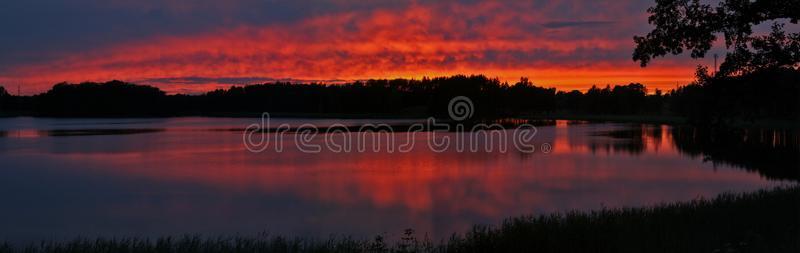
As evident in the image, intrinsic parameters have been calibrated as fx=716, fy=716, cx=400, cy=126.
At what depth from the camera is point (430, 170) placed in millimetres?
24438

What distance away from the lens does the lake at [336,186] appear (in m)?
14.0

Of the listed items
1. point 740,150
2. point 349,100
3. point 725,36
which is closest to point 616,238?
point 725,36

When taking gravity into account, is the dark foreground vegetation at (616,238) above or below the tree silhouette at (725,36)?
below

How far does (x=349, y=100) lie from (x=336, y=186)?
119m

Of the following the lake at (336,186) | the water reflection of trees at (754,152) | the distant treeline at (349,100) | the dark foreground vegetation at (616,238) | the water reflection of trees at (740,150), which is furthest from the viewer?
the distant treeline at (349,100)

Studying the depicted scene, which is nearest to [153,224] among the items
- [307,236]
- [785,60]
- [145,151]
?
[307,236]

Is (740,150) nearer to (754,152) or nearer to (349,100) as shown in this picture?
(754,152)

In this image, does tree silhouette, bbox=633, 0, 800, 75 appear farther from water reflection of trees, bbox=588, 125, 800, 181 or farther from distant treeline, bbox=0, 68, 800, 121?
distant treeline, bbox=0, 68, 800, 121

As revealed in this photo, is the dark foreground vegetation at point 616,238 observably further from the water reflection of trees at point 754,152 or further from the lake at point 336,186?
the lake at point 336,186

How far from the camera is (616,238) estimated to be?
9688mm

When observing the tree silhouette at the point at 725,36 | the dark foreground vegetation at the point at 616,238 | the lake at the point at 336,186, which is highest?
the tree silhouette at the point at 725,36

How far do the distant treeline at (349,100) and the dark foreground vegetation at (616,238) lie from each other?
85.2 m

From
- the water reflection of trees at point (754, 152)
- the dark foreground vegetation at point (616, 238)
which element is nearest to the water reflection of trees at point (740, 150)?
the water reflection of trees at point (754, 152)

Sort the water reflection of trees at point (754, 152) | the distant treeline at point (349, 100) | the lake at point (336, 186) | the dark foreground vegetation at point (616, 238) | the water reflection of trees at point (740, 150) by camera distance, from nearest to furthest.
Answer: the dark foreground vegetation at point (616, 238)
the water reflection of trees at point (754, 152)
the water reflection of trees at point (740, 150)
the lake at point (336, 186)
the distant treeline at point (349, 100)
